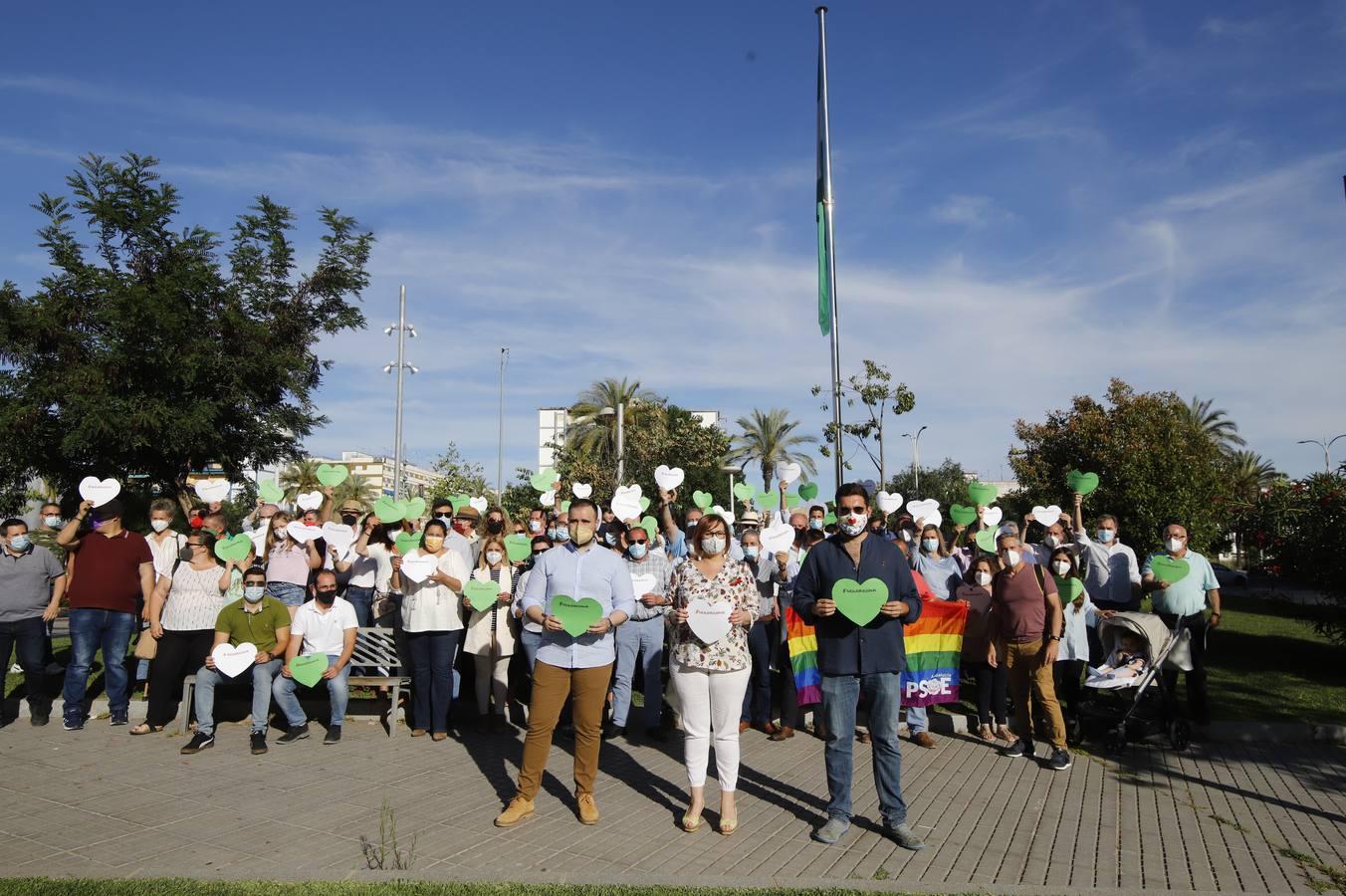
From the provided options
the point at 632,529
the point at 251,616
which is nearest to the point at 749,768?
the point at 632,529

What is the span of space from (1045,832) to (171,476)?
1303 cm

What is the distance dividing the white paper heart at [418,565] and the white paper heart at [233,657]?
143cm

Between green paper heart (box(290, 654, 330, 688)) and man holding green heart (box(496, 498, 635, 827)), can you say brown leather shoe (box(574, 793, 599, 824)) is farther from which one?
green paper heart (box(290, 654, 330, 688))

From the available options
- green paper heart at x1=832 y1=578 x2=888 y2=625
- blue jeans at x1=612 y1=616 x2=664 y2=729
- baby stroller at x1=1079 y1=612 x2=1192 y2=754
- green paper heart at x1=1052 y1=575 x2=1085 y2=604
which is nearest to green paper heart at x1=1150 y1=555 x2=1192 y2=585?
baby stroller at x1=1079 y1=612 x2=1192 y2=754

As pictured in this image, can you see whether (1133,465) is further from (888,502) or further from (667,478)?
(667,478)

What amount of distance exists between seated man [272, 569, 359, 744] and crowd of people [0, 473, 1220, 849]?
0.02 meters

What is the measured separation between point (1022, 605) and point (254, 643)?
255 inches

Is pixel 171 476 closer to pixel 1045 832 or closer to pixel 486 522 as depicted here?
pixel 486 522

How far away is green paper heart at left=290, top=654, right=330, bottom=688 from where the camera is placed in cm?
786

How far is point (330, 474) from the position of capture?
11156 mm

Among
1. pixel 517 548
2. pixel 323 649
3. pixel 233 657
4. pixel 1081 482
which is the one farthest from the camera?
pixel 1081 482

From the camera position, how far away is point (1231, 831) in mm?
5801

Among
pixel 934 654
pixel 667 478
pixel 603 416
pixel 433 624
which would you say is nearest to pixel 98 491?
pixel 433 624

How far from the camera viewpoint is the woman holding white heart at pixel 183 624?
329 inches
